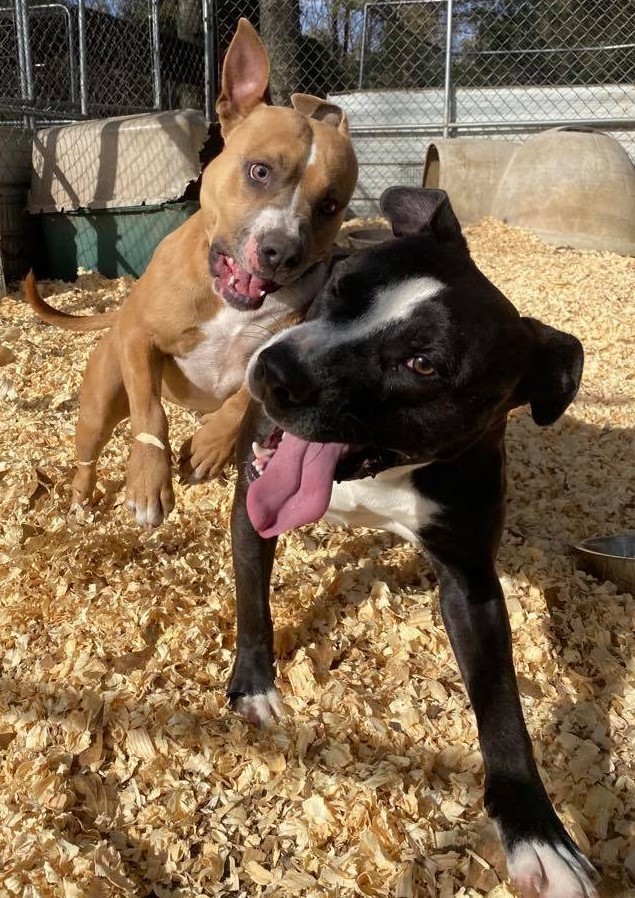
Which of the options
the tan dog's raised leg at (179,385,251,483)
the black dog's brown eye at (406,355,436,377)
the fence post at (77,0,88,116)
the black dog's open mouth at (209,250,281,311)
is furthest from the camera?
the fence post at (77,0,88,116)

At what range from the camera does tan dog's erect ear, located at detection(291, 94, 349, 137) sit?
361 cm

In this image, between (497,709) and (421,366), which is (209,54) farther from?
(497,709)

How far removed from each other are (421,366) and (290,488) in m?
0.50

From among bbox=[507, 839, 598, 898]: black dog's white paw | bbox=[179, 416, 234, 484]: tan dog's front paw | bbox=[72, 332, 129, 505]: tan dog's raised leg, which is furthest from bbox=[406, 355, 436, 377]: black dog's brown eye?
bbox=[72, 332, 129, 505]: tan dog's raised leg

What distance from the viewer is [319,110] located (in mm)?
3631

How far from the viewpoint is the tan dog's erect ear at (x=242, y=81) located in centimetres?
336

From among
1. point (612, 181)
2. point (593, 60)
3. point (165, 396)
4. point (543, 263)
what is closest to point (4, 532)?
point (165, 396)

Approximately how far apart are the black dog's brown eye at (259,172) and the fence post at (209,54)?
24.3ft

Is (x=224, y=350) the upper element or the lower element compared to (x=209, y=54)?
lower

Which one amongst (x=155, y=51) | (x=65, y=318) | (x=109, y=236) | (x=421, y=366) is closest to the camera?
(x=421, y=366)

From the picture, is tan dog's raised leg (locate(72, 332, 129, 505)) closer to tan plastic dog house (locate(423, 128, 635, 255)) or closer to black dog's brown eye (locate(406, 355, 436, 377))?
black dog's brown eye (locate(406, 355, 436, 377))

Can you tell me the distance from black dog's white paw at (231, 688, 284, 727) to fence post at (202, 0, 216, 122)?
888 centimetres

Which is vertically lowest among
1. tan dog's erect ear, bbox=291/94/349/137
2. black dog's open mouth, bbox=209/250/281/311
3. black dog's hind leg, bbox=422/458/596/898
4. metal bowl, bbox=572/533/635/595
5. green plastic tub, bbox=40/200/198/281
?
green plastic tub, bbox=40/200/198/281

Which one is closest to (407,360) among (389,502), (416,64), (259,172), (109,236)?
(389,502)
